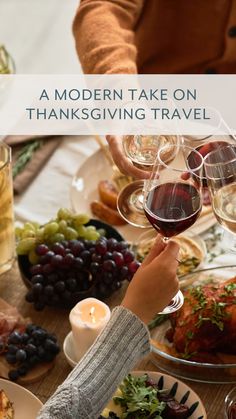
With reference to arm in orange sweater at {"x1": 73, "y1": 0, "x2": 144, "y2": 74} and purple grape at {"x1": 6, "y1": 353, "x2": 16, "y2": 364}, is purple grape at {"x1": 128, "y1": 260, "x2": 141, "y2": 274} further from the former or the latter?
arm in orange sweater at {"x1": 73, "y1": 0, "x2": 144, "y2": 74}

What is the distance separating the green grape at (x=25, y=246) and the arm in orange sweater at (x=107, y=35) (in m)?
0.44

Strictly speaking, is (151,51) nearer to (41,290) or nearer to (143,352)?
(41,290)

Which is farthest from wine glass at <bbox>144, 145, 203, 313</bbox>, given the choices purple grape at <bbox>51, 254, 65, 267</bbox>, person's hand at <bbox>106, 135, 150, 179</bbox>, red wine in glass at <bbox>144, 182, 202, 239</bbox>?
purple grape at <bbox>51, 254, 65, 267</bbox>

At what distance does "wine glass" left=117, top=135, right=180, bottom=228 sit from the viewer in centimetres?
135

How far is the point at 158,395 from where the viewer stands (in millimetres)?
1227

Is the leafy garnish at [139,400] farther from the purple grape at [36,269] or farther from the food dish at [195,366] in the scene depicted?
the purple grape at [36,269]

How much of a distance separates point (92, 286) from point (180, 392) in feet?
0.99

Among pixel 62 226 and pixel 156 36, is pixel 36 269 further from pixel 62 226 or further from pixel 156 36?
pixel 156 36

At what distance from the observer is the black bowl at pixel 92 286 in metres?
1.45

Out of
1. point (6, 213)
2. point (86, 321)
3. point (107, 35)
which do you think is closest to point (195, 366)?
point (86, 321)

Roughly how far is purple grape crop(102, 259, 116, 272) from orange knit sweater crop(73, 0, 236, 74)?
1.58ft

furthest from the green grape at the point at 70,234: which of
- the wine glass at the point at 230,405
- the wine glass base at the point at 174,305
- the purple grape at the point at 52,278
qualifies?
the wine glass at the point at 230,405

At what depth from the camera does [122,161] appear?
1.44m

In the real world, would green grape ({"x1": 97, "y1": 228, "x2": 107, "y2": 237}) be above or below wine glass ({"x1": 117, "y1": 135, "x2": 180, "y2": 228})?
below
